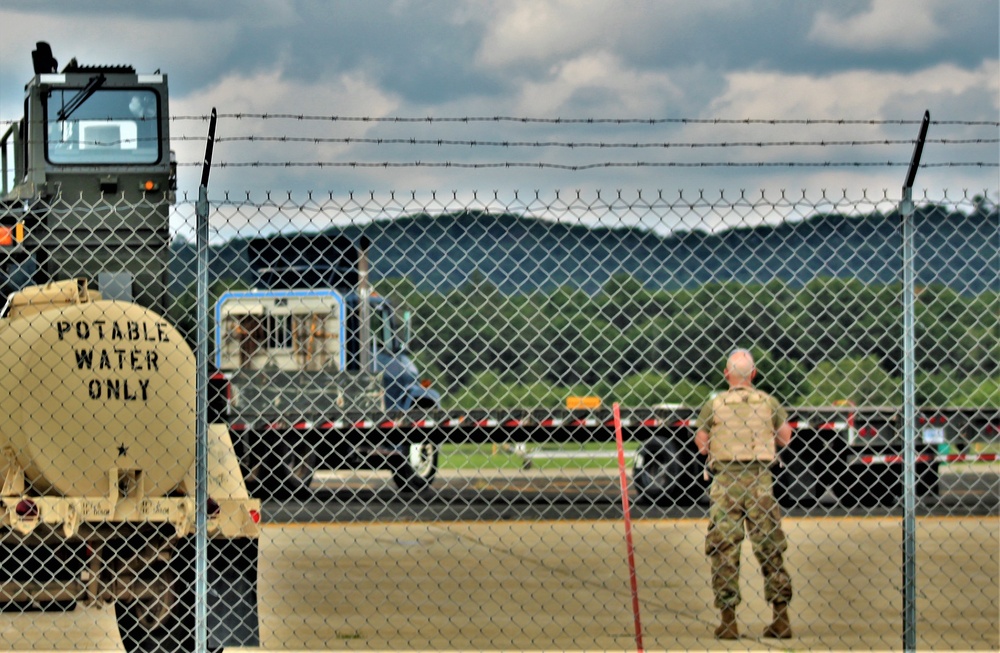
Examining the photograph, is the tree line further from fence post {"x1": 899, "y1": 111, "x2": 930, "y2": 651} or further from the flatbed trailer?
fence post {"x1": 899, "y1": 111, "x2": 930, "y2": 651}

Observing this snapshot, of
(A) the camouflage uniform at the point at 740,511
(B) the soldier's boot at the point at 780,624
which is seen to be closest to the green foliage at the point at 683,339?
(A) the camouflage uniform at the point at 740,511

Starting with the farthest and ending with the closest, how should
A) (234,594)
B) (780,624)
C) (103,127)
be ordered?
(103,127), (780,624), (234,594)

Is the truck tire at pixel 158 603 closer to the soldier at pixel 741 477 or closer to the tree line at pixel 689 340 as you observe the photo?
Answer: the tree line at pixel 689 340

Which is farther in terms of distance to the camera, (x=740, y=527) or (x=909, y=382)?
(x=740, y=527)

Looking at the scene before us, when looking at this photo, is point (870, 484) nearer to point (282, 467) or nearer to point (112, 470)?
point (282, 467)

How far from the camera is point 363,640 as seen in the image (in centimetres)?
830

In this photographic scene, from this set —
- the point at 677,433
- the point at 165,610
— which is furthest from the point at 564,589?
the point at 677,433

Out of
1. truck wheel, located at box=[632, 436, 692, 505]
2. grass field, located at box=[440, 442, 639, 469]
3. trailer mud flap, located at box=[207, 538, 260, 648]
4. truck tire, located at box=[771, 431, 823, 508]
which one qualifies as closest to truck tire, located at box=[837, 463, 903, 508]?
truck tire, located at box=[771, 431, 823, 508]

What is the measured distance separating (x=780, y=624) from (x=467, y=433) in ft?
29.6

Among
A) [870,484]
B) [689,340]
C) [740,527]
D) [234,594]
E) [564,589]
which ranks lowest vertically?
[870,484]

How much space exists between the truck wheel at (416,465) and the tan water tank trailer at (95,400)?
10.5 meters

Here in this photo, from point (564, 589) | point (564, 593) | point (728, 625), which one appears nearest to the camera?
point (728, 625)

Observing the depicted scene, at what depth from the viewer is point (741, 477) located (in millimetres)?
8578

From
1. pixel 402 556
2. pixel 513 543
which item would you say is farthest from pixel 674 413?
pixel 402 556
